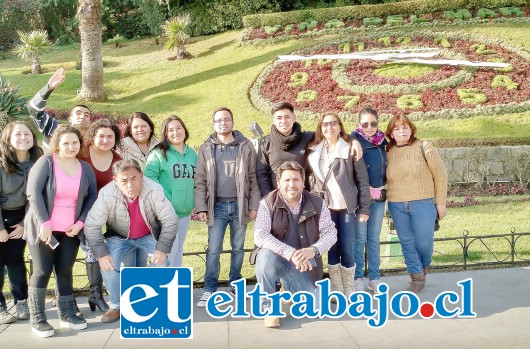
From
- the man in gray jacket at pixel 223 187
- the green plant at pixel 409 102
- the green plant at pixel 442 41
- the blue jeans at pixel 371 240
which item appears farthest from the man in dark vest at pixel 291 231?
the green plant at pixel 442 41

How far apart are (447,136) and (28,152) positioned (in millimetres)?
7395

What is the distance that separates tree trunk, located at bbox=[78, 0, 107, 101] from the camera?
12805 millimetres

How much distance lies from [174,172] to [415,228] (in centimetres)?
209

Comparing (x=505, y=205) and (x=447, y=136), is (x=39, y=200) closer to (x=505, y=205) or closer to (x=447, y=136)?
(x=505, y=205)

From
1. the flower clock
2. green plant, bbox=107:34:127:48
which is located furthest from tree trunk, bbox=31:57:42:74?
the flower clock

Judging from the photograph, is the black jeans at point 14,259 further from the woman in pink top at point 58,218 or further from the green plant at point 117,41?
the green plant at point 117,41

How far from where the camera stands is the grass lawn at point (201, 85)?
10.4m

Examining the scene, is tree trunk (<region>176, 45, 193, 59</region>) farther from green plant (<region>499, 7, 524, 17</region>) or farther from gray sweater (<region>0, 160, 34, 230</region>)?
gray sweater (<region>0, 160, 34, 230</region>)

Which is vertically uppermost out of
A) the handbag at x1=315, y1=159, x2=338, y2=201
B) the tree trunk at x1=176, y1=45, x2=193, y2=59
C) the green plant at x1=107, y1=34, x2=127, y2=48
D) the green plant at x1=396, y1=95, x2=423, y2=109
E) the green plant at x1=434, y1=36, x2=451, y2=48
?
the green plant at x1=107, y1=34, x2=127, y2=48

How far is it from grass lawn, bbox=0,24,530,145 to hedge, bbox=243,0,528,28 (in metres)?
1.14

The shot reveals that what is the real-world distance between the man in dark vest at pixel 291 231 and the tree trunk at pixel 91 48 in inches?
396

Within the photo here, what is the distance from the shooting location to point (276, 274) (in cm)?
418

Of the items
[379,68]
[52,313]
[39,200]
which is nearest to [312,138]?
[39,200]

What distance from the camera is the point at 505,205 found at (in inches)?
312
